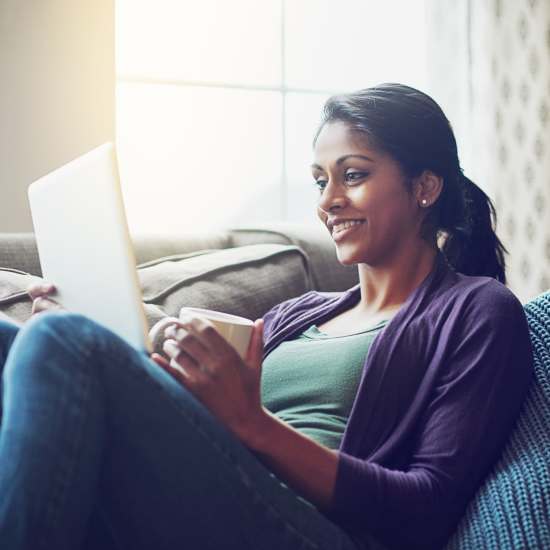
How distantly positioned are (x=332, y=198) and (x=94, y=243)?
0.50m

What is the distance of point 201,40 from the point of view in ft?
9.26

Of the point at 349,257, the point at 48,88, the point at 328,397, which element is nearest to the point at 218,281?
the point at 349,257

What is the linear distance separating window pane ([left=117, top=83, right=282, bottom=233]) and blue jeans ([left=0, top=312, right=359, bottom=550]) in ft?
6.07

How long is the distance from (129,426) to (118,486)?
73 mm

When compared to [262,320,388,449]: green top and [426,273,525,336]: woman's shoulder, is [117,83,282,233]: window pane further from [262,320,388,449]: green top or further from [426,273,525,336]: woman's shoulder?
[426,273,525,336]: woman's shoulder

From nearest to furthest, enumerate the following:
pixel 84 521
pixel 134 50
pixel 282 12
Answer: pixel 84 521 < pixel 134 50 < pixel 282 12

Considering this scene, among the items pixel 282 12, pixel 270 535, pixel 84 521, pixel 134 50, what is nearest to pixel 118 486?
pixel 84 521

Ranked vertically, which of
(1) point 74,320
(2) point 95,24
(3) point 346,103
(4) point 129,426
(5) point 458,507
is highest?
(2) point 95,24

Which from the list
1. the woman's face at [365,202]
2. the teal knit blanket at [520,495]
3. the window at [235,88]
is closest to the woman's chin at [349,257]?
the woman's face at [365,202]

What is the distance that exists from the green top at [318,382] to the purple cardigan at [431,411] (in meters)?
0.06

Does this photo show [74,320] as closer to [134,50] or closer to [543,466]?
[543,466]

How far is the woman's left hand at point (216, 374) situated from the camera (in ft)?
3.11

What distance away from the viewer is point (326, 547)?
3.14ft

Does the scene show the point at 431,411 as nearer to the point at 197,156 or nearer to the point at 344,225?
the point at 344,225
